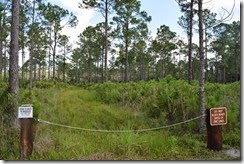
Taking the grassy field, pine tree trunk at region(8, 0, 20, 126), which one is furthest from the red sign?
pine tree trunk at region(8, 0, 20, 126)

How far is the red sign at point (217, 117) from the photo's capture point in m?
4.77

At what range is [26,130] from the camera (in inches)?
176

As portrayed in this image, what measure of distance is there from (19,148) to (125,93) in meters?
5.62

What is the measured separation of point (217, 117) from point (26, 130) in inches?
121

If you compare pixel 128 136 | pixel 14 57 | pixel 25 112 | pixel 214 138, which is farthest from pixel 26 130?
pixel 214 138

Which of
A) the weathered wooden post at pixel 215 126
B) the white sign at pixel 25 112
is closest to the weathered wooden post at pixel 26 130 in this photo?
the white sign at pixel 25 112

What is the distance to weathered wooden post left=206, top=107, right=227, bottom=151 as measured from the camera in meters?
4.79

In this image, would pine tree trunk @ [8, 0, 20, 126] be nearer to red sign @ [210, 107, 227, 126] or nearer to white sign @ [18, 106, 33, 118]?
white sign @ [18, 106, 33, 118]

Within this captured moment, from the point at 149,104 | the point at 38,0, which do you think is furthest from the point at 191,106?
the point at 38,0

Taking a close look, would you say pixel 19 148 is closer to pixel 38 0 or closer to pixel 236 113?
pixel 236 113

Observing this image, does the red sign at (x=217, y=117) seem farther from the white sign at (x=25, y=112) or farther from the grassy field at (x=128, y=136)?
the white sign at (x=25, y=112)

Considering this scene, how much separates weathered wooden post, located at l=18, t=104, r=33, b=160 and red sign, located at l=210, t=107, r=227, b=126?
2.91 m

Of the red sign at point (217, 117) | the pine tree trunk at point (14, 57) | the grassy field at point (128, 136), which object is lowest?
the grassy field at point (128, 136)

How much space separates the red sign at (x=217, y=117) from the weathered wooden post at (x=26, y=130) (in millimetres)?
2912
